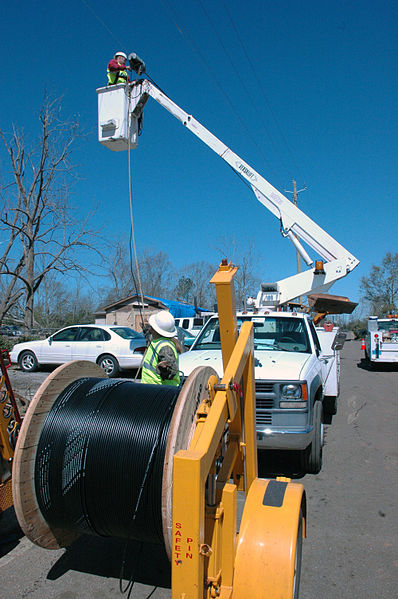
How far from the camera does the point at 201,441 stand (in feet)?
6.30

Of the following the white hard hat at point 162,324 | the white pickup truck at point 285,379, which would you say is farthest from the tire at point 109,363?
the white hard hat at point 162,324

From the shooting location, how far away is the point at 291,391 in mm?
5141

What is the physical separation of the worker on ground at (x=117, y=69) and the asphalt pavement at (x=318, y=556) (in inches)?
291

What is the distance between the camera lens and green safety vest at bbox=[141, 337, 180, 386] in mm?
4152

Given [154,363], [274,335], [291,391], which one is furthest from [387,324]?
[154,363]

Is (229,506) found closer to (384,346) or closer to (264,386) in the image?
(264,386)

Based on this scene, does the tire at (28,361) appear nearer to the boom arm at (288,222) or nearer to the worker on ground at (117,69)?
the boom arm at (288,222)

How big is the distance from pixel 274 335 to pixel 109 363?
326 inches

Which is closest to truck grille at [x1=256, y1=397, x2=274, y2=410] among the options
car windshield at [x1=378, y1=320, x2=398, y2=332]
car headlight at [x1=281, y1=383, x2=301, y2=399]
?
car headlight at [x1=281, y1=383, x2=301, y2=399]

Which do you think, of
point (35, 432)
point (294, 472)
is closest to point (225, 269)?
point (35, 432)

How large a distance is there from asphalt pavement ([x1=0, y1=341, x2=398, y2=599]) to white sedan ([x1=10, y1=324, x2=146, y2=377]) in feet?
28.6

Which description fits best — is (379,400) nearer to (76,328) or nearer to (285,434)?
(285,434)

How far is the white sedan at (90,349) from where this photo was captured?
13883 mm

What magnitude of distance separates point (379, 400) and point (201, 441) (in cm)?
1037
